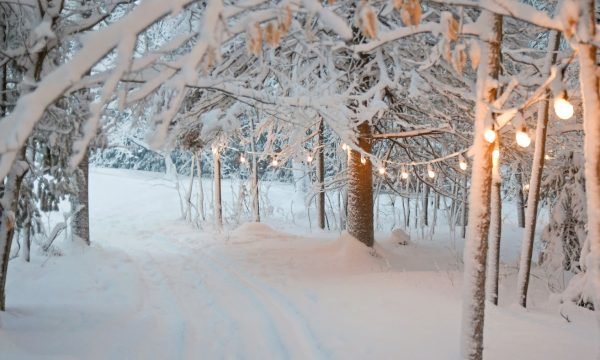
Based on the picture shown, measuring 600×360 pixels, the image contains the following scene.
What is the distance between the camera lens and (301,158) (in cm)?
1350

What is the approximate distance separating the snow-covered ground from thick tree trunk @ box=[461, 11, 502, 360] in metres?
0.80

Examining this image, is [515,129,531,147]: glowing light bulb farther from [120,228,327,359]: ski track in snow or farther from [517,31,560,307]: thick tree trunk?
[517,31,560,307]: thick tree trunk

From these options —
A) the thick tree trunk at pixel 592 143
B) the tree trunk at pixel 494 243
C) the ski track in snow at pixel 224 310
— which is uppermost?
the thick tree trunk at pixel 592 143

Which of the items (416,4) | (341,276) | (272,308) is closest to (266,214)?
(341,276)

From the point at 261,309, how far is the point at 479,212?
3.86 metres

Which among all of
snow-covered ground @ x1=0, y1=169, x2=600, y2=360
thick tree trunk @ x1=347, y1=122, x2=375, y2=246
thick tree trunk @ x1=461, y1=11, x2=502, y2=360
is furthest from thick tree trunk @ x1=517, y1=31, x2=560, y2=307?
thick tree trunk @ x1=347, y1=122, x2=375, y2=246

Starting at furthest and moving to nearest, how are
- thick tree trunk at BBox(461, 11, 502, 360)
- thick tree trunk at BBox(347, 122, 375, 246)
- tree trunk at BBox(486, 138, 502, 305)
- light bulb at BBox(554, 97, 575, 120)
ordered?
thick tree trunk at BBox(347, 122, 375, 246) < tree trunk at BBox(486, 138, 502, 305) < thick tree trunk at BBox(461, 11, 502, 360) < light bulb at BBox(554, 97, 575, 120)

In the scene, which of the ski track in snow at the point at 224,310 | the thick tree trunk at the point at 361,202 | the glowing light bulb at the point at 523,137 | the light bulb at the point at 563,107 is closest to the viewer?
the light bulb at the point at 563,107

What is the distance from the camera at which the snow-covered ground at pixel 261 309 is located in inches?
203

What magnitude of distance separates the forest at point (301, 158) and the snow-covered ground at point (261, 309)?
42 millimetres

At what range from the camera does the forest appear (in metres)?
3.24

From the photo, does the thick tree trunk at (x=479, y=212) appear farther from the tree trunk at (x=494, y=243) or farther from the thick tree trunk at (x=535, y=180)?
the thick tree trunk at (x=535, y=180)

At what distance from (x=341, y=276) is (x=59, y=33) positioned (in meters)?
6.10

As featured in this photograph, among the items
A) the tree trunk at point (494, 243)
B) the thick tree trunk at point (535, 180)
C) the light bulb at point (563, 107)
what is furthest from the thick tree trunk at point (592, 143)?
the thick tree trunk at point (535, 180)
